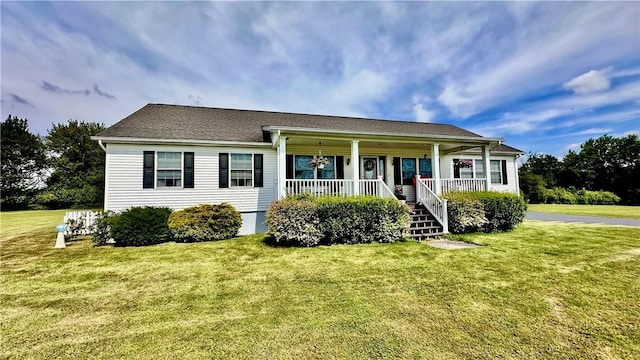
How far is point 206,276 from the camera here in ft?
18.0

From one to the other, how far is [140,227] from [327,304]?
7228mm

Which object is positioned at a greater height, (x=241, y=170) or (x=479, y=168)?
(x=479, y=168)

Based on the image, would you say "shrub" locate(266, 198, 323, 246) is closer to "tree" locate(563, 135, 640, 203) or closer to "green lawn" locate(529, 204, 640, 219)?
"green lawn" locate(529, 204, 640, 219)

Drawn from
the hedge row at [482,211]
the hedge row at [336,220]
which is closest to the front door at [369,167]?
the hedge row at [482,211]

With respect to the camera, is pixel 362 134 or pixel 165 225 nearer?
pixel 165 225

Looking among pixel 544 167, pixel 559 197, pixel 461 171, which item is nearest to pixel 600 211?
pixel 559 197

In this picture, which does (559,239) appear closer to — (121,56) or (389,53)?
(389,53)

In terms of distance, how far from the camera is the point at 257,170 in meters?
10.9

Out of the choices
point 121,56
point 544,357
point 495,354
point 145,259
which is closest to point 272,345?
point 495,354

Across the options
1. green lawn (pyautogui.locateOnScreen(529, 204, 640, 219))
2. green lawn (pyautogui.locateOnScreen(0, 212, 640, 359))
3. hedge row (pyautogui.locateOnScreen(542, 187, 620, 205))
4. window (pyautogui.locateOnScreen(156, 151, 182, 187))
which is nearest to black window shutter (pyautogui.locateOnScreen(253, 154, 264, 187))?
window (pyautogui.locateOnScreen(156, 151, 182, 187))

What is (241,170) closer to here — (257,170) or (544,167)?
(257,170)

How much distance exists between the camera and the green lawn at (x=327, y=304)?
2.96m

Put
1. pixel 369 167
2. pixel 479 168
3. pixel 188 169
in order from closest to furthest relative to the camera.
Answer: pixel 188 169
pixel 369 167
pixel 479 168

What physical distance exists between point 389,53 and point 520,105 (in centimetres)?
1648
